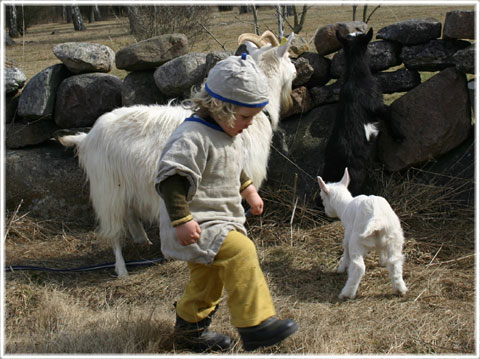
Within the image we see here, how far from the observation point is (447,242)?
448 centimetres

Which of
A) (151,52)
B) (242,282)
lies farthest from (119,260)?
(151,52)

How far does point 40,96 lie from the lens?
567 cm

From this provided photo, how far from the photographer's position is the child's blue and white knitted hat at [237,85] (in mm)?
2697

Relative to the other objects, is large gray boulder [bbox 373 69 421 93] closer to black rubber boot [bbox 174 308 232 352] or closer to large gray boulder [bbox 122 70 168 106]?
large gray boulder [bbox 122 70 168 106]

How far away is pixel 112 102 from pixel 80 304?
8.58 ft

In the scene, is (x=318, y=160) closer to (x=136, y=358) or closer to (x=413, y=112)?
(x=413, y=112)

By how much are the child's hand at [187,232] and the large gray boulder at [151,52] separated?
11.3 feet

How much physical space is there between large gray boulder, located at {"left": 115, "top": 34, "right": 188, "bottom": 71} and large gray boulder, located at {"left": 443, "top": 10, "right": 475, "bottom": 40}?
2.84 metres

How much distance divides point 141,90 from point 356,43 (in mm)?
2386

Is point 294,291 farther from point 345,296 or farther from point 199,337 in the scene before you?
point 199,337

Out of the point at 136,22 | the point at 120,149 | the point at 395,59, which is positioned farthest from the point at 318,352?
the point at 136,22

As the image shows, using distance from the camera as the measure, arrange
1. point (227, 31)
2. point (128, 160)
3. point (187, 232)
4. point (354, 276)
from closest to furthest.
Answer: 1. point (187, 232)
2. point (354, 276)
3. point (128, 160)
4. point (227, 31)

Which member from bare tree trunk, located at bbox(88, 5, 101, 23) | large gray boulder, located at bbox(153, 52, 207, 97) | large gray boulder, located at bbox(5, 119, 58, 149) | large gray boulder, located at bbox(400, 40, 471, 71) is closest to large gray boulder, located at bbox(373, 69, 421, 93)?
large gray boulder, located at bbox(400, 40, 471, 71)

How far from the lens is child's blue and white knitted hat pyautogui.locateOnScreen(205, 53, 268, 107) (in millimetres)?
2697
